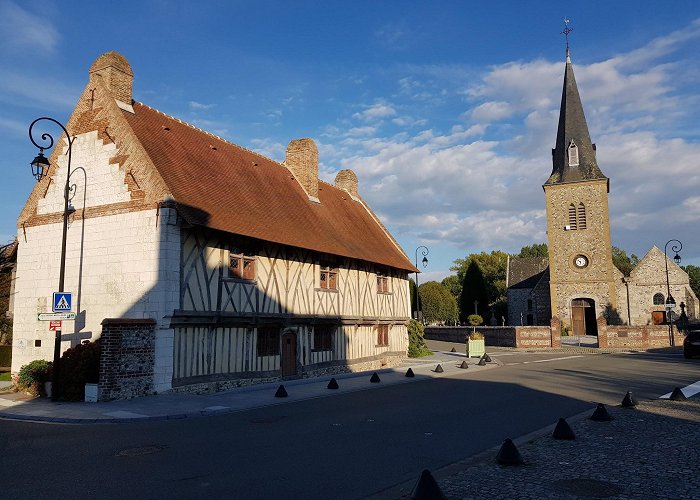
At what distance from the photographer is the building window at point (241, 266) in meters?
17.0

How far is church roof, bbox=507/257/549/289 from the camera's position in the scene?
5869 centimetres

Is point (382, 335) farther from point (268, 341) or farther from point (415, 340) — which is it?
Answer: point (268, 341)

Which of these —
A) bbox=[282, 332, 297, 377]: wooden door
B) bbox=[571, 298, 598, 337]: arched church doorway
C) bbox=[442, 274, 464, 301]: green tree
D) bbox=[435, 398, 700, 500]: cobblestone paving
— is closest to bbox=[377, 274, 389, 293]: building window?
bbox=[282, 332, 297, 377]: wooden door

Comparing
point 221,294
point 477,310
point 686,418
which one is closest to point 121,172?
point 221,294

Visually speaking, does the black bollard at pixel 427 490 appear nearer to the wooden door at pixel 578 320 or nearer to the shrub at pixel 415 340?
the shrub at pixel 415 340

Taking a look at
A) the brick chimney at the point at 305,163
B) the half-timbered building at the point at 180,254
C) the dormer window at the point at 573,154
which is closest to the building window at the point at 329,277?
the half-timbered building at the point at 180,254

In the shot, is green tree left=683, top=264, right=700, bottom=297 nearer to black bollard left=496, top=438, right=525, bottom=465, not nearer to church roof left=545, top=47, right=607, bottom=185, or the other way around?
church roof left=545, top=47, right=607, bottom=185

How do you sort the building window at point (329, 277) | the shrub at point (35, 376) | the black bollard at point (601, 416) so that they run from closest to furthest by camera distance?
the black bollard at point (601, 416), the shrub at point (35, 376), the building window at point (329, 277)

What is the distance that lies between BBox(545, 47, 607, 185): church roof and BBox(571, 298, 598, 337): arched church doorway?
10.2m

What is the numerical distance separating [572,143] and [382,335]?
1172 inches

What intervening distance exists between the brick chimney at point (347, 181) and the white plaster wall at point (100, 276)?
1609 cm

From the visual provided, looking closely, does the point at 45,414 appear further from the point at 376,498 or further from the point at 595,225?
the point at 595,225

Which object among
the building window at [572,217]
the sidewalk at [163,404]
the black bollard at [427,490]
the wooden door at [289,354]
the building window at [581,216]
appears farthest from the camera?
the building window at [572,217]

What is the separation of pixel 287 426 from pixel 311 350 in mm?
10129
